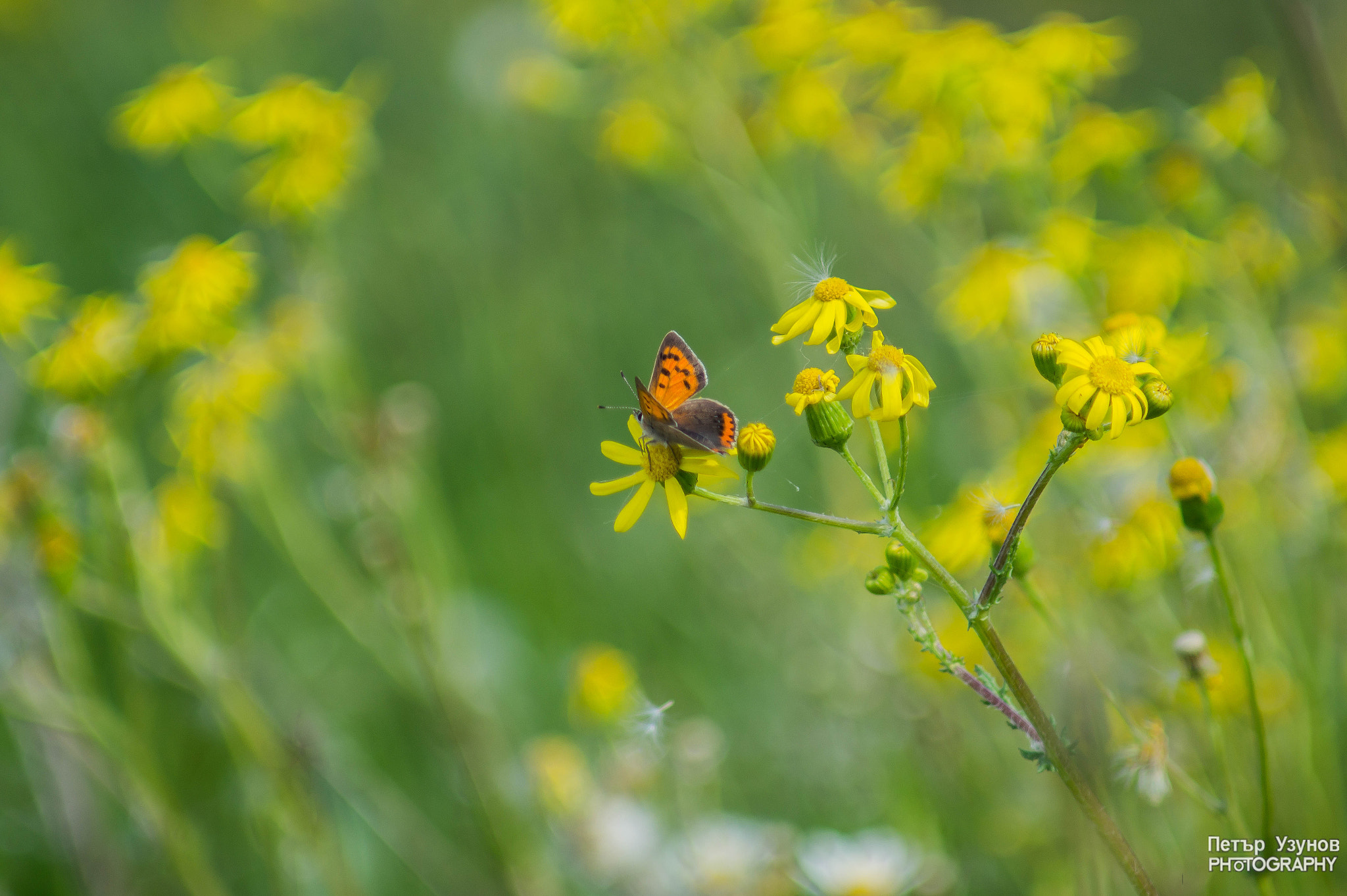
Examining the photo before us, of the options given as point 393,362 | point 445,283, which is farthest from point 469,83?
point 393,362

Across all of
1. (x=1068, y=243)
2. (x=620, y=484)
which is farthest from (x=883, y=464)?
(x=1068, y=243)

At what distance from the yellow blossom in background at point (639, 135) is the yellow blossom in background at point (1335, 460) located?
2154mm

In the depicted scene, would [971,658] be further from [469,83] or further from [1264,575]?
[469,83]

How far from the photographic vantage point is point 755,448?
1255 millimetres

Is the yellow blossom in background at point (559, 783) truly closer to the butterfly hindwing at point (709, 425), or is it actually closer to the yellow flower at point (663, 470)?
the yellow flower at point (663, 470)

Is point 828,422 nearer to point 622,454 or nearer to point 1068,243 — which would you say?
point 622,454

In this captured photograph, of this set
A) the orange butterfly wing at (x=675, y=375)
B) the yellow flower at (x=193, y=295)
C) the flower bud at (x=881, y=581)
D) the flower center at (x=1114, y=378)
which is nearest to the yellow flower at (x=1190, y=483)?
the flower center at (x=1114, y=378)

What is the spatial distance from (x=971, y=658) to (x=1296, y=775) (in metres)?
0.74

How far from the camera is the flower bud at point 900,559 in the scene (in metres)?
1.16

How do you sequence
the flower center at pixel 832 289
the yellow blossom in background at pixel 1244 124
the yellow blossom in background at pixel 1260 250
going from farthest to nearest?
the yellow blossom in background at pixel 1260 250 < the yellow blossom in background at pixel 1244 124 < the flower center at pixel 832 289

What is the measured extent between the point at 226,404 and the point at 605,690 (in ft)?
4.59

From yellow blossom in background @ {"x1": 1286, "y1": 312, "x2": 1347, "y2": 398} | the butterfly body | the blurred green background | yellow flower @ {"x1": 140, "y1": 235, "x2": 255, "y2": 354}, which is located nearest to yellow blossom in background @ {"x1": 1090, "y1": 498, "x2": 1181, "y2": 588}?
the blurred green background

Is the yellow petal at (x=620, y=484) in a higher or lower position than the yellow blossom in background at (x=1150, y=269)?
higher

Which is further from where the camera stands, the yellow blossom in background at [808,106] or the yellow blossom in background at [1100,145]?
the yellow blossom in background at [808,106]
